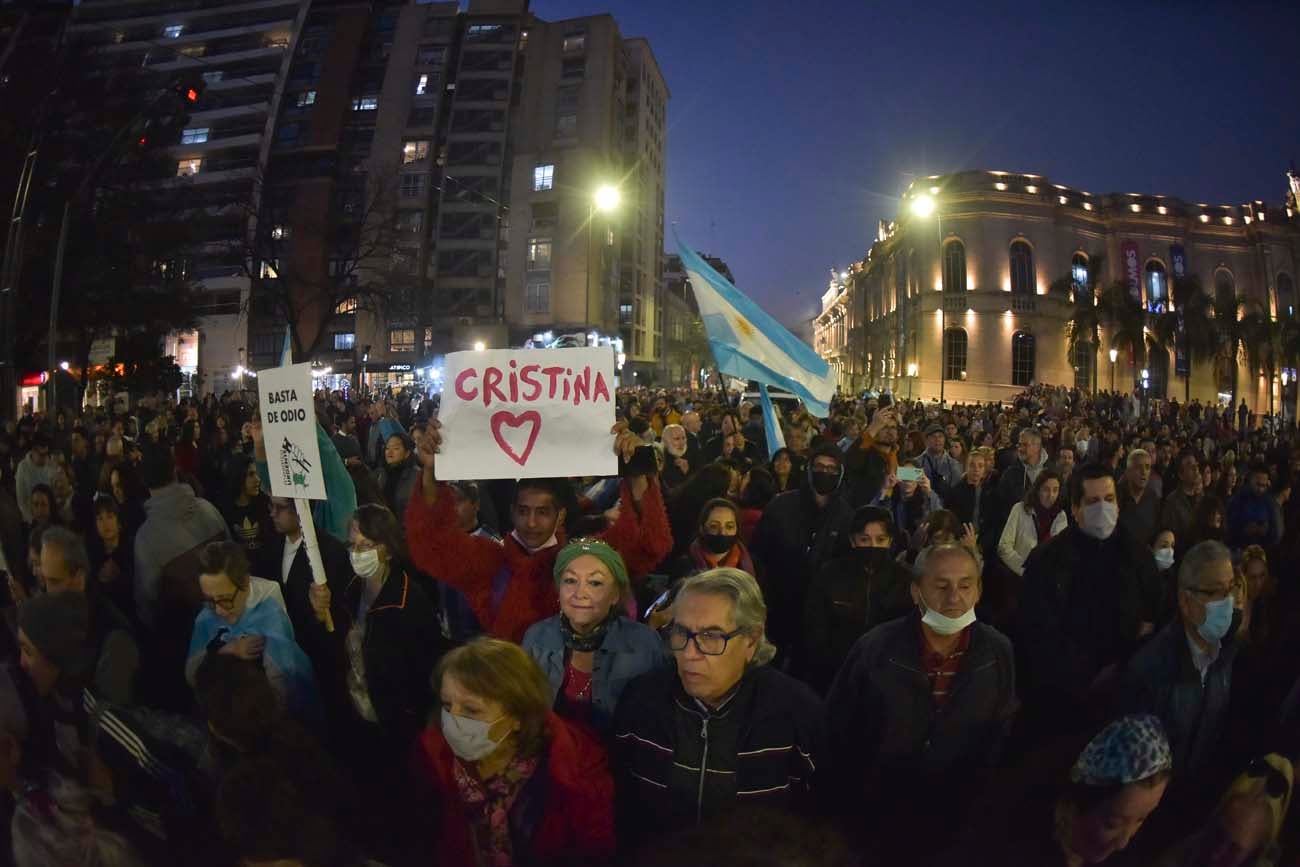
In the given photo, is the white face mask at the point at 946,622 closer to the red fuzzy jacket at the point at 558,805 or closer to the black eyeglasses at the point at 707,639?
the black eyeglasses at the point at 707,639

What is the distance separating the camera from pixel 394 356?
56062mm

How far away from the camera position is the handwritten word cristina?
373 centimetres

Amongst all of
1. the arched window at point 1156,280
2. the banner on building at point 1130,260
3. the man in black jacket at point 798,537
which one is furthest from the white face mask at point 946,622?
the arched window at point 1156,280

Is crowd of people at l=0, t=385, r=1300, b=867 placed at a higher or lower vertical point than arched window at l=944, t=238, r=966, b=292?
lower

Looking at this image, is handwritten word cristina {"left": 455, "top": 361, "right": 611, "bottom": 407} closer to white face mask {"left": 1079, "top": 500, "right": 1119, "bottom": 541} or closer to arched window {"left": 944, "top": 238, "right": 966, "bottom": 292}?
white face mask {"left": 1079, "top": 500, "right": 1119, "bottom": 541}

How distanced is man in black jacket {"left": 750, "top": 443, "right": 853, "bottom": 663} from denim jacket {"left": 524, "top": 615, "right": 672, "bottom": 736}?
2.34 m

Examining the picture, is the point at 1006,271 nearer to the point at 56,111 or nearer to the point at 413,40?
the point at 413,40

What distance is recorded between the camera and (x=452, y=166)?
187ft

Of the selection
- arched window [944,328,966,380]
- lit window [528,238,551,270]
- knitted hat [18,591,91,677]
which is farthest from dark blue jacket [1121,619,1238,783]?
lit window [528,238,551,270]

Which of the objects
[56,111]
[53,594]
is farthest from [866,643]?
[56,111]

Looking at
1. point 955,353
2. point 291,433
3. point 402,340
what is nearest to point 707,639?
point 291,433

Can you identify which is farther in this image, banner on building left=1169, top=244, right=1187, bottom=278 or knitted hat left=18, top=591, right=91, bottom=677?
banner on building left=1169, top=244, right=1187, bottom=278

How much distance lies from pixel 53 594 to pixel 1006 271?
2223 inches

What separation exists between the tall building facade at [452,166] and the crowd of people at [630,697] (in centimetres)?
5121
